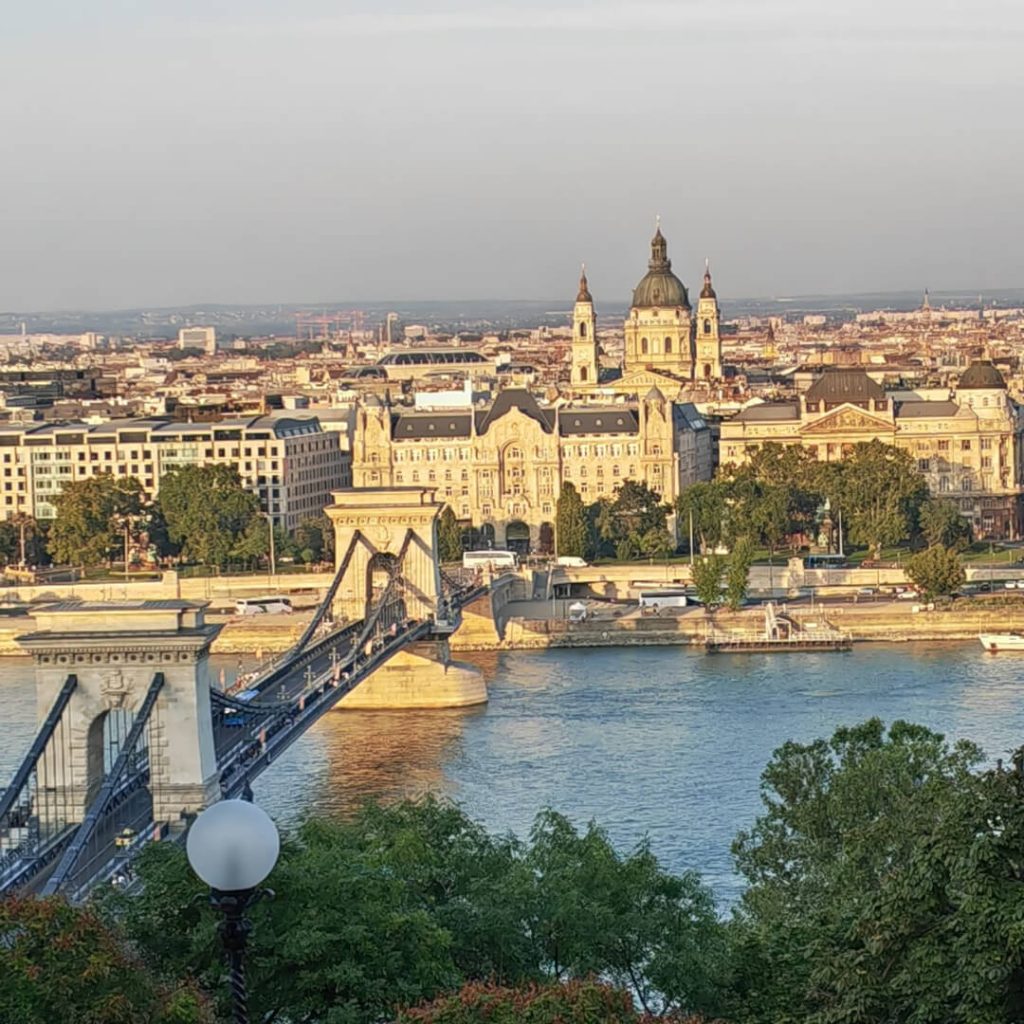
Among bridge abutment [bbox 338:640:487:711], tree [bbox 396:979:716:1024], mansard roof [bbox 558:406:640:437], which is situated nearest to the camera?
tree [bbox 396:979:716:1024]

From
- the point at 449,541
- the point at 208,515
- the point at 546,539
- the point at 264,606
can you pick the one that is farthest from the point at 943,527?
the point at 208,515

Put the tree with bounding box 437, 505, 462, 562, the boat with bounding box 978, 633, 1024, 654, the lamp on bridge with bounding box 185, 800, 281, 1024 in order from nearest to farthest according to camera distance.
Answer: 1. the lamp on bridge with bounding box 185, 800, 281, 1024
2. the boat with bounding box 978, 633, 1024, 654
3. the tree with bounding box 437, 505, 462, 562

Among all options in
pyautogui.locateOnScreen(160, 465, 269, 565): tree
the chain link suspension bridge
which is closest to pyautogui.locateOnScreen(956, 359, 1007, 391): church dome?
pyautogui.locateOnScreen(160, 465, 269, 565): tree

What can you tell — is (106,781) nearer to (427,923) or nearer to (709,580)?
(427,923)

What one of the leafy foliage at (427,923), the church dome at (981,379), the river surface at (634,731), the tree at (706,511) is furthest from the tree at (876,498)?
the leafy foliage at (427,923)

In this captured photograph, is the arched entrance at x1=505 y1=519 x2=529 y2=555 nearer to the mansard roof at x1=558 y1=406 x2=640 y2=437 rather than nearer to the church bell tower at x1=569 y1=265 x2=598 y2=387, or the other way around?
the mansard roof at x1=558 y1=406 x2=640 y2=437

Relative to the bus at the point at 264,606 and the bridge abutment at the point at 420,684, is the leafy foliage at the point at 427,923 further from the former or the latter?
the bus at the point at 264,606

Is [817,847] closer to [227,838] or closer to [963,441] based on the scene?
[227,838]
